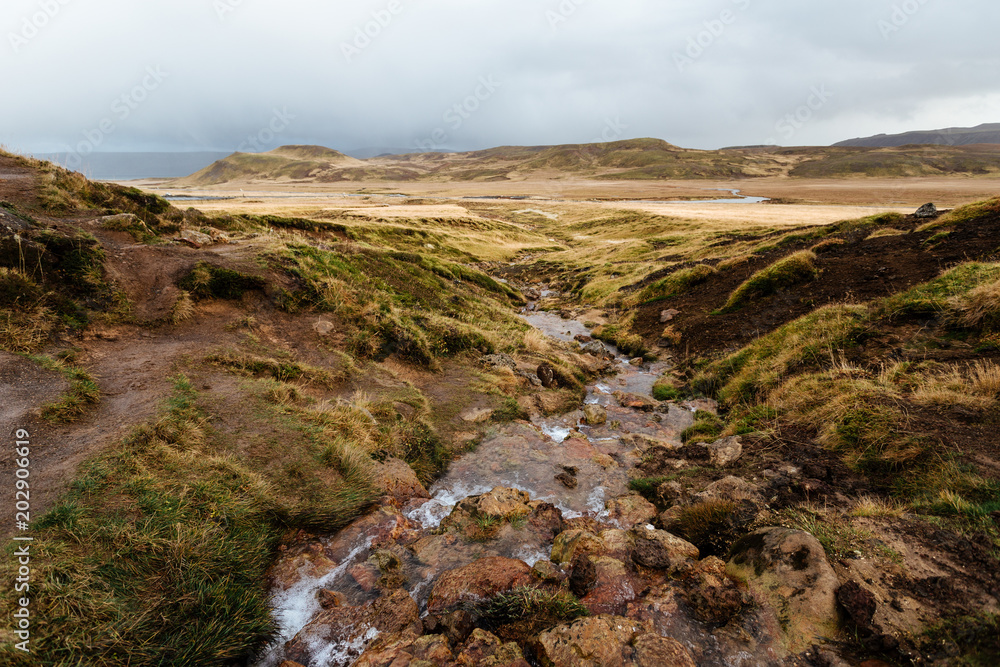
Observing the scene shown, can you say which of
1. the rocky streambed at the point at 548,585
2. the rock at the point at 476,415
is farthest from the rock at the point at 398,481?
the rock at the point at 476,415

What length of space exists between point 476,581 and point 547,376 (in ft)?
33.4

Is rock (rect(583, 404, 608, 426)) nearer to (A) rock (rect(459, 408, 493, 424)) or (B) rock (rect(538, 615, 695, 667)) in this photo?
(A) rock (rect(459, 408, 493, 424))

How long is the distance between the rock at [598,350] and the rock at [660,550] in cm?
1359

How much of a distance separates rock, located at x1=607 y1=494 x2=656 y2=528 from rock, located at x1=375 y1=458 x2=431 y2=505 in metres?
3.95

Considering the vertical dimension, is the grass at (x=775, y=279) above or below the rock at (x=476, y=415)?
above

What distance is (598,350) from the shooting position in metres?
21.0

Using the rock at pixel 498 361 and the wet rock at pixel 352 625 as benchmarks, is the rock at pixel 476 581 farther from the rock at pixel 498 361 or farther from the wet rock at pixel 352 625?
the rock at pixel 498 361

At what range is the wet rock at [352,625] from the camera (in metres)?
5.43

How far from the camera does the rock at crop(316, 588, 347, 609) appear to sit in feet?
19.8

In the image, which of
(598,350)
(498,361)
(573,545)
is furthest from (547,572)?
(598,350)

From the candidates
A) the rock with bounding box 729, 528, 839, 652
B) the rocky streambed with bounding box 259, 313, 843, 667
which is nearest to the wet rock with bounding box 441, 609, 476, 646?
the rocky streambed with bounding box 259, 313, 843, 667

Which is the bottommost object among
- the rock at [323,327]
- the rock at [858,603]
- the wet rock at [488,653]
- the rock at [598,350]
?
the rock at [598,350]

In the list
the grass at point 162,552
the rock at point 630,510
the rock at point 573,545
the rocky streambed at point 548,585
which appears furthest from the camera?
the rock at point 630,510

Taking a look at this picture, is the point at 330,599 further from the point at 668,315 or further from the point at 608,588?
the point at 668,315
